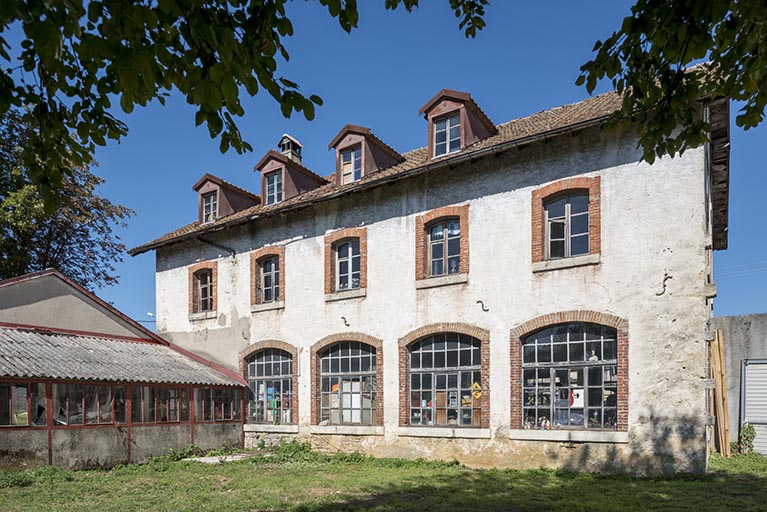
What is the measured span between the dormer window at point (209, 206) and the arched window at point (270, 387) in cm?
525

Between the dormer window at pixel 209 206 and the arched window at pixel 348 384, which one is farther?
the dormer window at pixel 209 206

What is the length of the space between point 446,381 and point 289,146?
10.9 m

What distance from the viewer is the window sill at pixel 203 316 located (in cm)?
1823

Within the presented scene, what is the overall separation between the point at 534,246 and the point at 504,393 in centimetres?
327

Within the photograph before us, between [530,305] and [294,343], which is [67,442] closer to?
[294,343]

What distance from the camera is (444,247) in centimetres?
1400

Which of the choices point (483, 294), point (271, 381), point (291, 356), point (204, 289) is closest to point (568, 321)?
point (483, 294)

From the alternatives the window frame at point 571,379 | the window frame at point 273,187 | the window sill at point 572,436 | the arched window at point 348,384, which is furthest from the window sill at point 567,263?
the window frame at point 273,187

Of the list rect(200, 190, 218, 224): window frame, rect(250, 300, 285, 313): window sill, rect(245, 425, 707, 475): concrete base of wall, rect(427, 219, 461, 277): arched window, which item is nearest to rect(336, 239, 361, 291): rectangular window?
rect(250, 300, 285, 313): window sill

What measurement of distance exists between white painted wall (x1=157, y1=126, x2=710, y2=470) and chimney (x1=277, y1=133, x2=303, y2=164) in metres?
4.00

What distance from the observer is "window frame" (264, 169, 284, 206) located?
17969 millimetres

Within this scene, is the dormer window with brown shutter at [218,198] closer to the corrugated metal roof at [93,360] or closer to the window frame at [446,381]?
the corrugated metal roof at [93,360]

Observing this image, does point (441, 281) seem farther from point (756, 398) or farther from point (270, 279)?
point (756, 398)

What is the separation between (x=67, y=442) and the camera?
12695 millimetres
